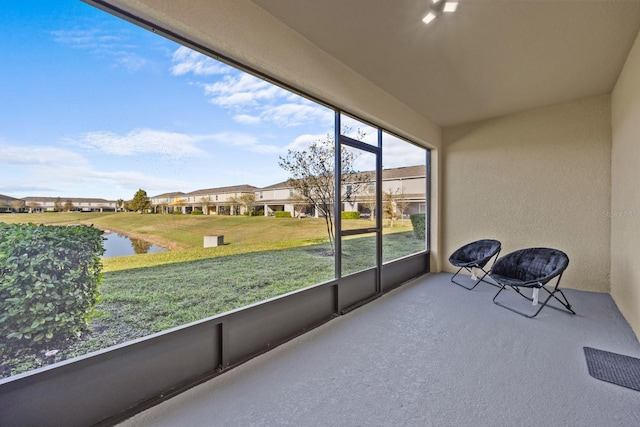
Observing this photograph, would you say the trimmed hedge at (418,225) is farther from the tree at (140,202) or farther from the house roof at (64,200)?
the house roof at (64,200)

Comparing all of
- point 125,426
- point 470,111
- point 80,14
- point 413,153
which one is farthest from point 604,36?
point 125,426

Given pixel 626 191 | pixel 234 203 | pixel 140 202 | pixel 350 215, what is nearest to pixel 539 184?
pixel 626 191

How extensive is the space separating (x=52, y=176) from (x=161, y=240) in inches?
29.3

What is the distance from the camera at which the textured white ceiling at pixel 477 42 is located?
2.20m

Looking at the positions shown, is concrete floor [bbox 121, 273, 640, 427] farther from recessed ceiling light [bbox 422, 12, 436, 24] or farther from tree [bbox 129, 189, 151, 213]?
recessed ceiling light [bbox 422, 12, 436, 24]

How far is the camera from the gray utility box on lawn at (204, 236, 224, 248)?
94.9 inches

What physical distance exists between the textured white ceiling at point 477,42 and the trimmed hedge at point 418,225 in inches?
83.0

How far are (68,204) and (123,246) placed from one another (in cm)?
38

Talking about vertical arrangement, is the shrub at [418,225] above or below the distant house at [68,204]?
below

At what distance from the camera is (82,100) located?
1.64 m

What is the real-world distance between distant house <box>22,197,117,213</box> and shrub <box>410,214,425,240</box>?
14.4 feet

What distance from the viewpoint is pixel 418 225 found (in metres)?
5.23

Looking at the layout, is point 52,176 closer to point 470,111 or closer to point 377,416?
point 377,416

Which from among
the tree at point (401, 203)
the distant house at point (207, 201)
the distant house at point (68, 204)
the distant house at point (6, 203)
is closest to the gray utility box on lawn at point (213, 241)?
the distant house at point (207, 201)
